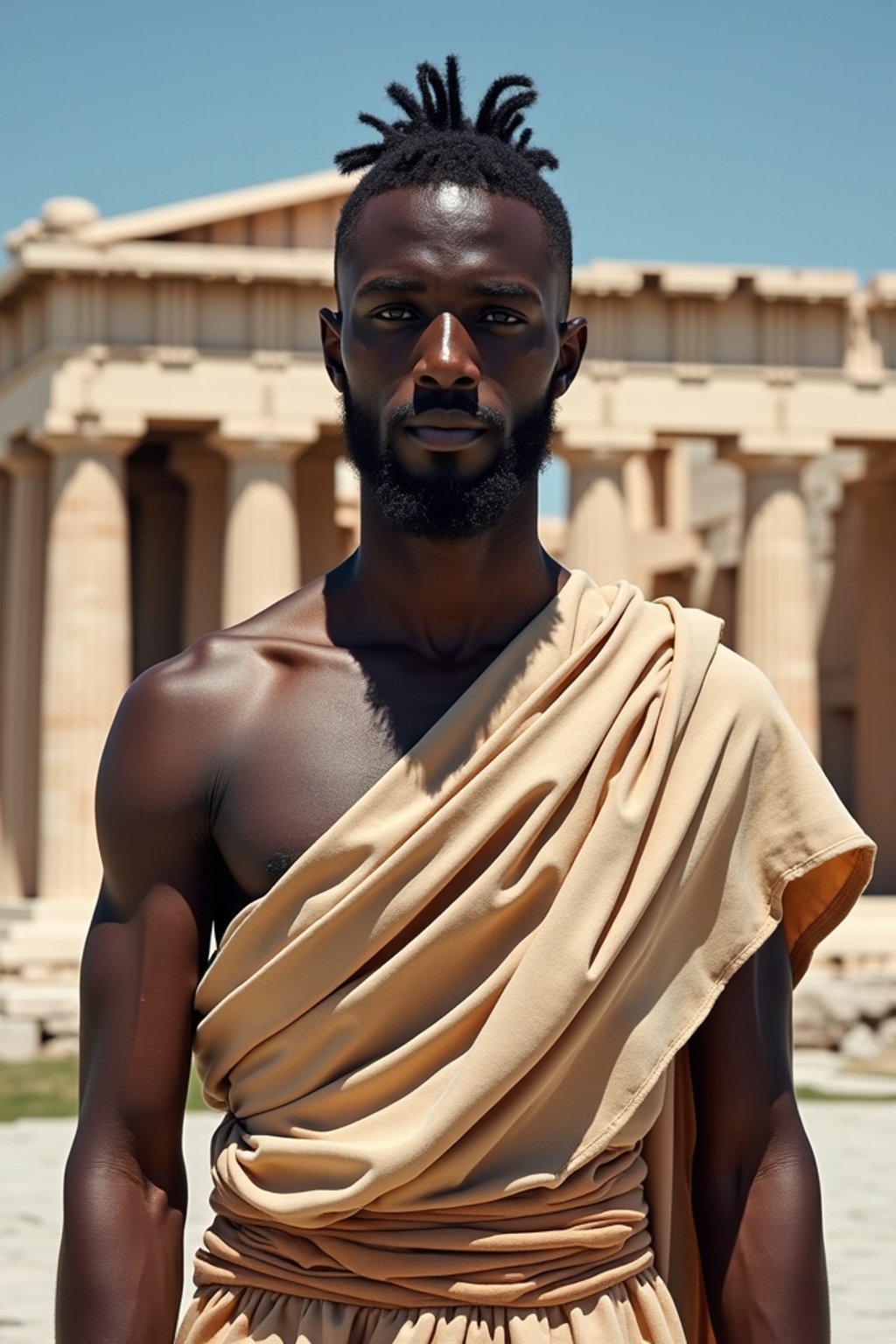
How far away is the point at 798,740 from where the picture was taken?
346cm

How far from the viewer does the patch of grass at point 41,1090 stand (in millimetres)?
22469

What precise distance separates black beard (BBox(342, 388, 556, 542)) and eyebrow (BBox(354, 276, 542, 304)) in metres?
0.18

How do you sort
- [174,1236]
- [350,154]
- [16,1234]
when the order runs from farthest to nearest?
1. [16,1234]
2. [350,154]
3. [174,1236]

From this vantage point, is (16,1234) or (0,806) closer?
(16,1234)

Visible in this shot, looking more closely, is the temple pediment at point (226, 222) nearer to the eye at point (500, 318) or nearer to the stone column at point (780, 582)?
the stone column at point (780, 582)

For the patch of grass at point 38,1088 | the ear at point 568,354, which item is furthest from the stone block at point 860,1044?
the ear at point 568,354

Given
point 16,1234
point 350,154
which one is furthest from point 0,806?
point 350,154

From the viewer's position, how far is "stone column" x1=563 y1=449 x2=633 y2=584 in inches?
1452

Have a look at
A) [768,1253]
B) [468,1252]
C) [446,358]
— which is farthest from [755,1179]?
[446,358]

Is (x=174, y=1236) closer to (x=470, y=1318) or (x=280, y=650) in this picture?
(x=470, y=1318)

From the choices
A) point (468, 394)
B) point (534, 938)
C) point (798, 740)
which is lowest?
point (534, 938)

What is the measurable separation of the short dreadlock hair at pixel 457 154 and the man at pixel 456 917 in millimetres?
11

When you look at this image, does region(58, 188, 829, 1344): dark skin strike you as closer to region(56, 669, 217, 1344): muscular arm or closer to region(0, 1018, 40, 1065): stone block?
region(56, 669, 217, 1344): muscular arm

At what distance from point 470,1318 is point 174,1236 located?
488 mm
